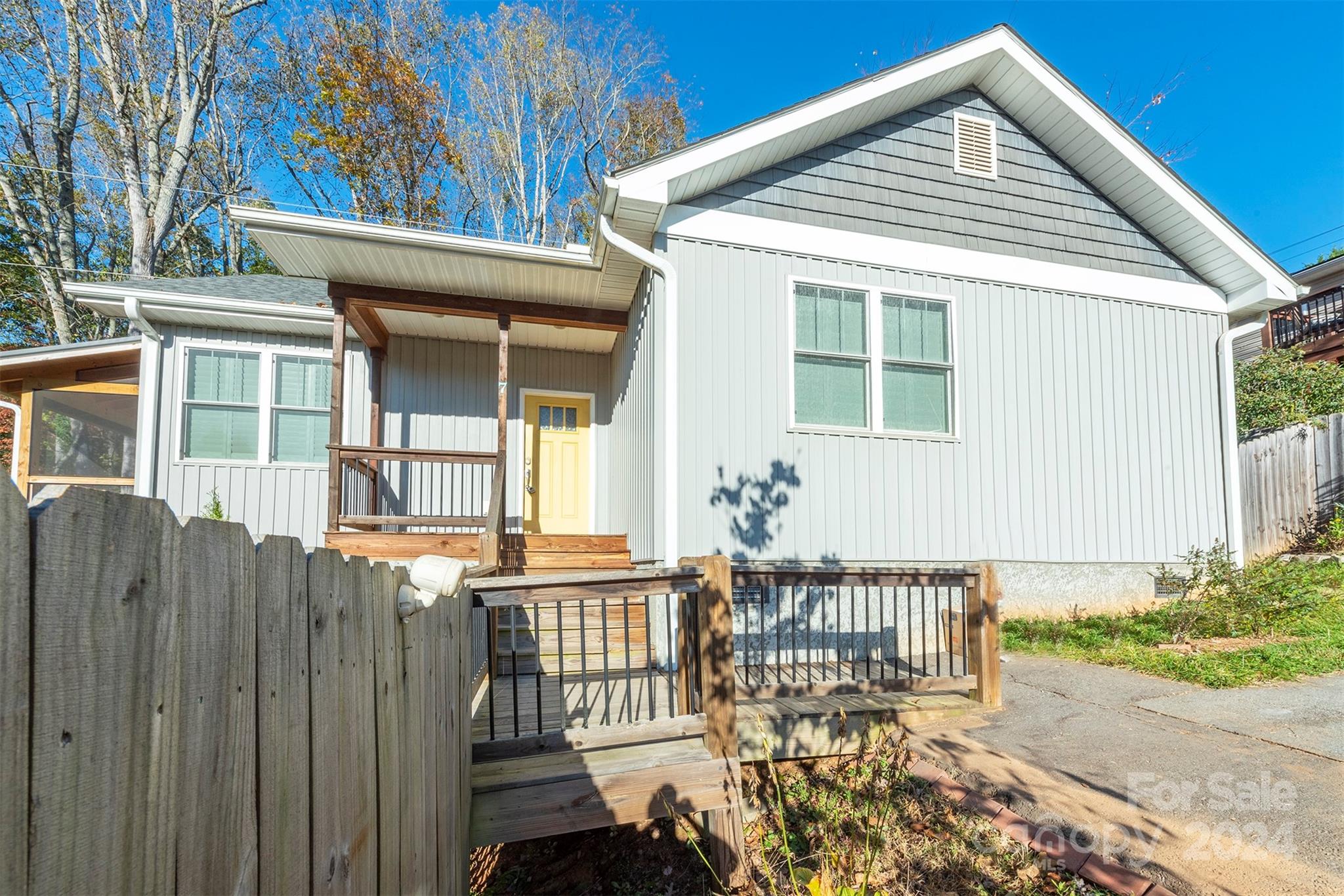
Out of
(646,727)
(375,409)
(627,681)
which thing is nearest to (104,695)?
(627,681)

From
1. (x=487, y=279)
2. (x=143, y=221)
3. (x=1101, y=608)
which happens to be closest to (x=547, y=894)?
(x=487, y=279)

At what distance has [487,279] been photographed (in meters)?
6.59

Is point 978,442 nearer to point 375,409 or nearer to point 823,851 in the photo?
point 823,851

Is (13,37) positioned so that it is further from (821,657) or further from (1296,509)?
(1296,509)

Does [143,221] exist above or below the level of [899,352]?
above

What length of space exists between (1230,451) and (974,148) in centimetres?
428

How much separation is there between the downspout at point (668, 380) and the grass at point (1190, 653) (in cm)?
324

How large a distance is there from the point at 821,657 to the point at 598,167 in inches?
690

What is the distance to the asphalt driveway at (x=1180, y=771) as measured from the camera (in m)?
2.52

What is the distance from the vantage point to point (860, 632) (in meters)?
5.99

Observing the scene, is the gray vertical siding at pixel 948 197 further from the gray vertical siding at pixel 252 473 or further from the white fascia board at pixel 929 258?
the gray vertical siding at pixel 252 473

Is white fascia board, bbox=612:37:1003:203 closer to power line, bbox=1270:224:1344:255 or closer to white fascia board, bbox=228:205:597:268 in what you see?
white fascia board, bbox=228:205:597:268

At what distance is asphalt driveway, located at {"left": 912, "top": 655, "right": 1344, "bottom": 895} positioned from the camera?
252 centimetres

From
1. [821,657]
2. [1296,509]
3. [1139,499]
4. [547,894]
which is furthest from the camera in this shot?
[1296,509]
